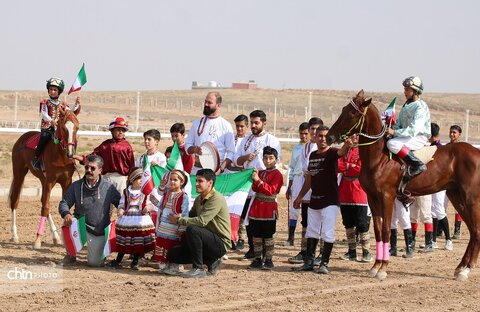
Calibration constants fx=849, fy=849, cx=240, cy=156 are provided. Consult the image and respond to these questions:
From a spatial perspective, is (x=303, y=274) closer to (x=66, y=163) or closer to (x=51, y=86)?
(x=66, y=163)

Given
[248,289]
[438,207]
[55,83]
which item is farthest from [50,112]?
[438,207]

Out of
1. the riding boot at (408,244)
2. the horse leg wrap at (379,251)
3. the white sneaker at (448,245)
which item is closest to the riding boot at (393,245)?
the riding boot at (408,244)

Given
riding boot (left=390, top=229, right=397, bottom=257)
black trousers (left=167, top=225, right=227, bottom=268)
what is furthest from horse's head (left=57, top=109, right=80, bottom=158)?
riding boot (left=390, top=229, right=397, bottom=257)

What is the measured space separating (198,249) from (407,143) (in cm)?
330

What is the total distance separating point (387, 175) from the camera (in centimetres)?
1180

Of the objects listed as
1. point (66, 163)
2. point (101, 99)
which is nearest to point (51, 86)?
point (66, 163)

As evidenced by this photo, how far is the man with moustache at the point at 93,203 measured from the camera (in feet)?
38.4

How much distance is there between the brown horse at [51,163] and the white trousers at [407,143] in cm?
500

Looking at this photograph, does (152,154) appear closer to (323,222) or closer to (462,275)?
(323,222)

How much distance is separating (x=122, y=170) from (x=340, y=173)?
3.39m

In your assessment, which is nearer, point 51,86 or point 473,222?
point 473,222

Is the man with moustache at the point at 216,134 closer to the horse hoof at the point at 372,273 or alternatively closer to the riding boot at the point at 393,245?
the horse hoof at the point at 372,273

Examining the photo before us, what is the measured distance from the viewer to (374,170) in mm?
11789

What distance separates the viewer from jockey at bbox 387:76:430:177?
11.8 m
